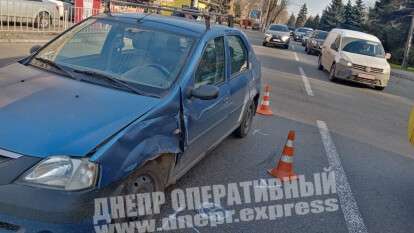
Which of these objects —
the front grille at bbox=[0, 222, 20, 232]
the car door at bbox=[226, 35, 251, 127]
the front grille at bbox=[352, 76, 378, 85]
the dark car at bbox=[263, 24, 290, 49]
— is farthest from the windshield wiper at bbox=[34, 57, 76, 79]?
the dark car at bbox=[263, 24, 290, 49]

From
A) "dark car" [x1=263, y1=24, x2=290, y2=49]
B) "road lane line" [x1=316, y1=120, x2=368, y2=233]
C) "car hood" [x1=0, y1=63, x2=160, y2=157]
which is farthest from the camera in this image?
"dark car" [x1=263, y1=24, x2=290, y2=49]

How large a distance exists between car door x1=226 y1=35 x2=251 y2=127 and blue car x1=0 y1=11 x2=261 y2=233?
0.03 metres

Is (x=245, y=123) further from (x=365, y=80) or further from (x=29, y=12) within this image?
(x=29, y=12)

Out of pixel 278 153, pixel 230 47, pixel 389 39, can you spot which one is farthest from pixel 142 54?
pixel 389 39

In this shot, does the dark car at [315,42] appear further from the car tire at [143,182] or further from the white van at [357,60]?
the car tire at [143,182]

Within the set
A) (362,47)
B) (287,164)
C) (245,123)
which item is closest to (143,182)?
(287,164)

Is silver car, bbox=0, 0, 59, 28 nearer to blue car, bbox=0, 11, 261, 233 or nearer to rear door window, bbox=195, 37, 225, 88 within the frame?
blue car, bbox=0, 11, 261, 233

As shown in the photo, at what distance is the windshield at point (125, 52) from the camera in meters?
3.55

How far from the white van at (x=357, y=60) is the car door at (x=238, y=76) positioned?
31.3ft

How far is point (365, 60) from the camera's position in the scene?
14094 mm

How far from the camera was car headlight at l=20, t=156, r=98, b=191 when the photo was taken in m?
2.39

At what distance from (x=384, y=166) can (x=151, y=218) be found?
13.1 ft

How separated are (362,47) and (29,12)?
40.6ft

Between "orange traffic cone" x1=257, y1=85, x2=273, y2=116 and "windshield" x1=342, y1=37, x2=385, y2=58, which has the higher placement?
"windshield" x1=342, y1=37, x2=385, y2=58
